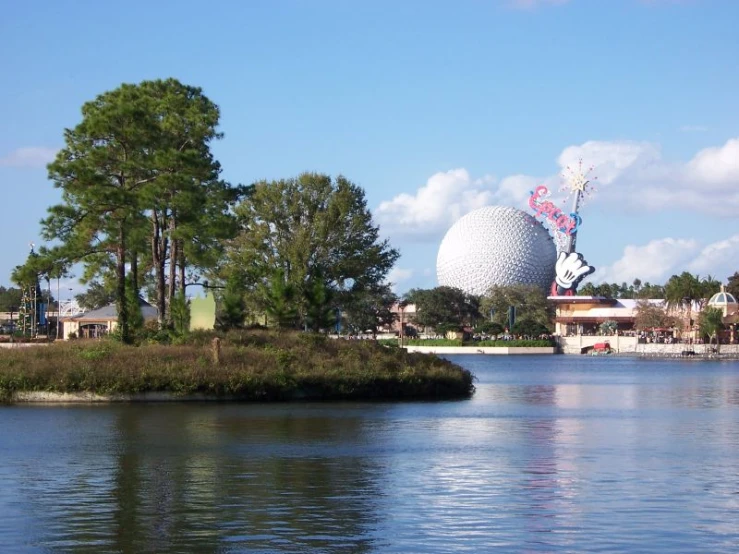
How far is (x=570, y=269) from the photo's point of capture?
520ft

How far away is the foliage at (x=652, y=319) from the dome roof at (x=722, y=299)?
8.80 meters

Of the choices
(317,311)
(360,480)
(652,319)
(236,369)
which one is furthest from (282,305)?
(652,319)

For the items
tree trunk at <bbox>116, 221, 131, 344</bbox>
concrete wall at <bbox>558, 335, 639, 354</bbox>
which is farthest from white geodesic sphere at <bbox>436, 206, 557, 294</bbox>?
tree trunk at <bbox>116, 221, 131, 344</bbox>

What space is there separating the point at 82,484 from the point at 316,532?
21.1 ft

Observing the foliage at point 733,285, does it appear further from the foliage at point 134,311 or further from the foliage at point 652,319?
the foliage at point 134,311

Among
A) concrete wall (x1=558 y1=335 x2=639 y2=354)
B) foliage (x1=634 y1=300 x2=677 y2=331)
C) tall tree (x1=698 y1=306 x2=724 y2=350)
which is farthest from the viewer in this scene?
foliage (x1=634 y1=300 x2=677 y2=331)

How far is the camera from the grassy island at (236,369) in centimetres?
3959

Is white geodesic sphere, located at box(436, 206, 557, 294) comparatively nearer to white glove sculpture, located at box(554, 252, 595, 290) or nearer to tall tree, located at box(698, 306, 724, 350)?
white glove sculpture, located at box(554, 252, 595, 290)

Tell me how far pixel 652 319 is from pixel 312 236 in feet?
293

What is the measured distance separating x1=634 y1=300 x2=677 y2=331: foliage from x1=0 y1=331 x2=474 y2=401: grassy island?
110515 millimetres

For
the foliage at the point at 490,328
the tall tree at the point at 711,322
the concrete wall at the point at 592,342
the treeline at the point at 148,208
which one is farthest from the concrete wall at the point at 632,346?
the treeline at the point at 148,208

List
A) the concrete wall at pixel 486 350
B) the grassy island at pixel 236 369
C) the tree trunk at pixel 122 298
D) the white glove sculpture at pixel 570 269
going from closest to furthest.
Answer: the grassy island at pixel 236 369 → the tree trunk at pixel 122 298 → the concrete wall at pixel 486 350 → the white glove sculpture at pixel 570 269

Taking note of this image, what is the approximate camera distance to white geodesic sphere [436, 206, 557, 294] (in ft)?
536

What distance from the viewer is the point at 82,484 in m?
21.3
